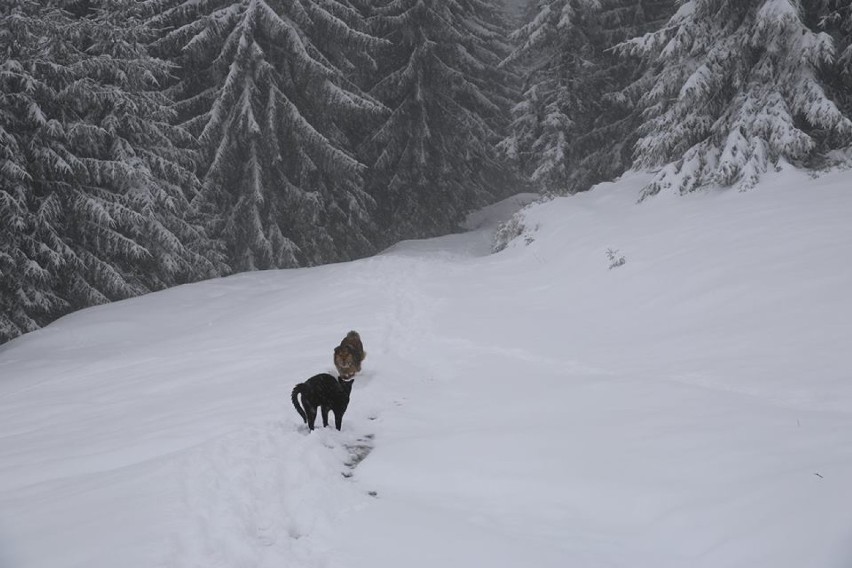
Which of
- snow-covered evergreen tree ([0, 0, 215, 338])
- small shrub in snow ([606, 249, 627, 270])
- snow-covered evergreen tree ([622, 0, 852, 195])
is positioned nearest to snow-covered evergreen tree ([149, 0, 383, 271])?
snow-covered evergreen tree ([0, 0, 215, 338])

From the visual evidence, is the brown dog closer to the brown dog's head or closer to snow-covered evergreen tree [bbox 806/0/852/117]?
the brown dog's head

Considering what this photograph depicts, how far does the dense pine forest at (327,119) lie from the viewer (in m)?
12.0

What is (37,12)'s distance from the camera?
14.0 m

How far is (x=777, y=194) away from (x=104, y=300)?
657 inches

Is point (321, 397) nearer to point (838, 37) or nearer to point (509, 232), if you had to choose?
point (838, 37)

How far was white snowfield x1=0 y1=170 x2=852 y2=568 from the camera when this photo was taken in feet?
12.0

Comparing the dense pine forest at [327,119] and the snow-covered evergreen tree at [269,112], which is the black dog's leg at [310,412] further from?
the snow-covered evergreen tree at [269,112]

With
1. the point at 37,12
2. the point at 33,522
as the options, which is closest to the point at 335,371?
the point at 33,522

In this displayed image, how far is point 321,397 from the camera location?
590 cm

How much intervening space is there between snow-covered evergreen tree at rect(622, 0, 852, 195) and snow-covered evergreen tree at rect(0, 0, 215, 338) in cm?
1409

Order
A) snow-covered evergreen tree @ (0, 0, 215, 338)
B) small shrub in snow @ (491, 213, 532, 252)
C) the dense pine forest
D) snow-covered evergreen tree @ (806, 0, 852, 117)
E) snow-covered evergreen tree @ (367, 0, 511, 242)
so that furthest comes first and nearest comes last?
1. snow-covered evergreen tree @ (367, 0, 511, 242)
2. small shrub in snow @ (491, 213, 532, 252)
3. snow-covered evergreen tree @ (0, 0, 215, 338)
4. the dense pine forest
5. snow-covered evergreen tree @ (806, 0, 852, 117)

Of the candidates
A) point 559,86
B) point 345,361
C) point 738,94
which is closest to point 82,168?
point 345,361

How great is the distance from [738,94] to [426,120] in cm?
1432

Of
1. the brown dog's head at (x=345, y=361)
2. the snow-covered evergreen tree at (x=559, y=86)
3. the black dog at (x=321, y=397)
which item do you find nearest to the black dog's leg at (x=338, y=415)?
the black dog at (x=321, y=397)
